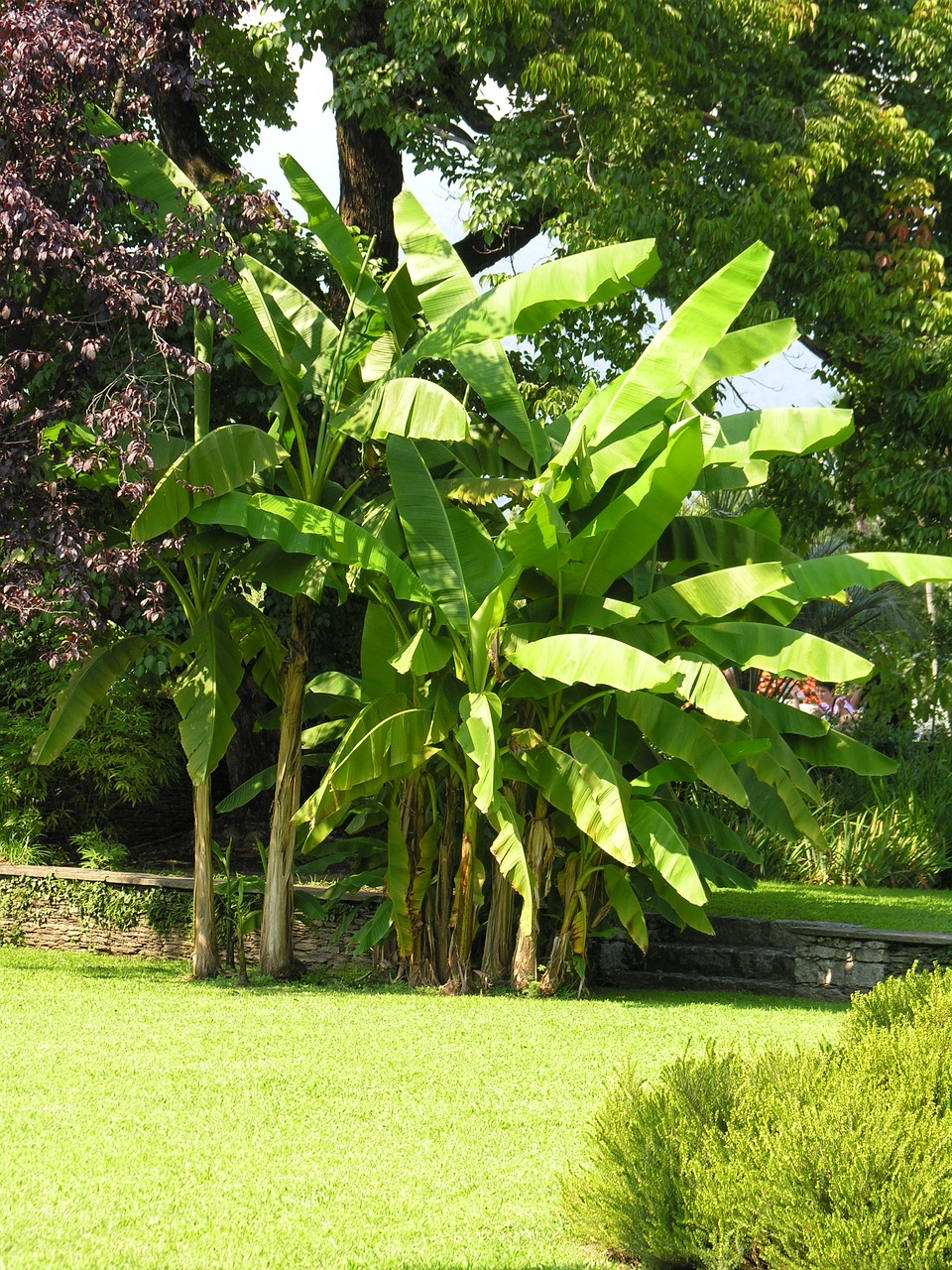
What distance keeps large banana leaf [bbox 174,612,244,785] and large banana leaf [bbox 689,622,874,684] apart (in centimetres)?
344

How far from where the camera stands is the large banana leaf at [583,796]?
800 centimetres

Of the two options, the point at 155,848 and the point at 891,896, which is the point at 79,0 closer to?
the point at 155,848

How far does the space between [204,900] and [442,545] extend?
133 inches

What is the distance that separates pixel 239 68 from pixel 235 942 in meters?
11.2

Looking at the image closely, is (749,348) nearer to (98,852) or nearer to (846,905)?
(846,905)

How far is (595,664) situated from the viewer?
795cm

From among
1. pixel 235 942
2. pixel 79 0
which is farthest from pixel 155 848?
pixel 79 0

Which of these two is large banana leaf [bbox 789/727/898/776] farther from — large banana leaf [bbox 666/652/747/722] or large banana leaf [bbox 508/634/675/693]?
large banana leaf [bbox 508/634/675/693]

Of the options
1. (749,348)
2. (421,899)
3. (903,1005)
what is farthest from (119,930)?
(903,1005)

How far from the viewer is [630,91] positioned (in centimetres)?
1166

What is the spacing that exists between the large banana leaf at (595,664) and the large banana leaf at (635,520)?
30.9 inches

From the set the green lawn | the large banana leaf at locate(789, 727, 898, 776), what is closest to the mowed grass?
the large banana leaf at locate(789, 727, 898, 776)

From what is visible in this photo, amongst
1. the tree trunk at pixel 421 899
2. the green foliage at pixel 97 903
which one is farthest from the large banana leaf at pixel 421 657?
the green foliage at pixel 97 903

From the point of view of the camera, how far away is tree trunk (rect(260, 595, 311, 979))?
971 cm
